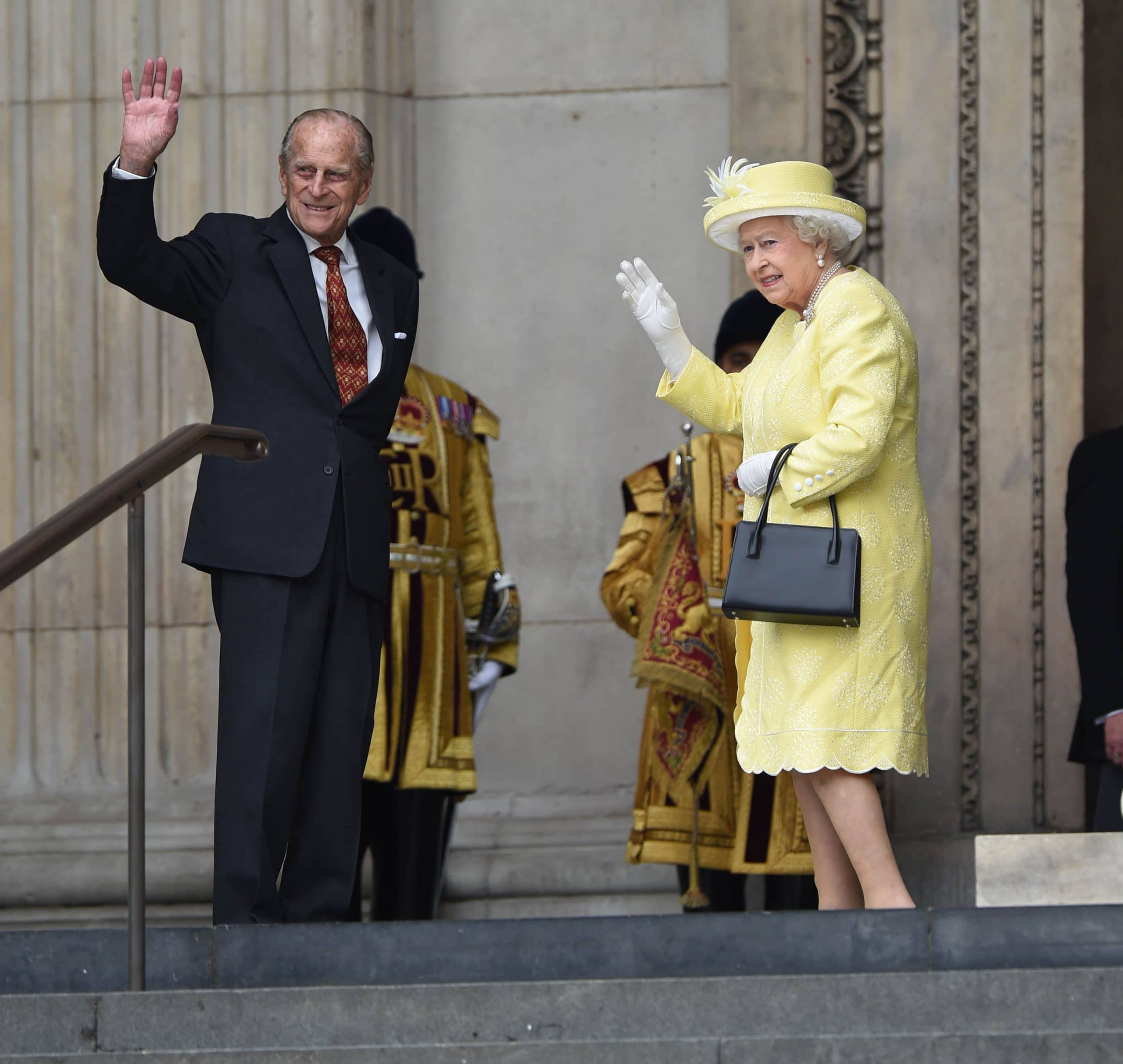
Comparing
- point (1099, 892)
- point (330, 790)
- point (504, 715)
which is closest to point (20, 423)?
point (504, 715)

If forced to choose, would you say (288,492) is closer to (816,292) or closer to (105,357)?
(816,292)

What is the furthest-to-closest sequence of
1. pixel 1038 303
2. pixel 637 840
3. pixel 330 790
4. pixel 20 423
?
1. pixel 20 423
2. pixel 1038 303
3. pixel 637 840
4. pixel 330 790

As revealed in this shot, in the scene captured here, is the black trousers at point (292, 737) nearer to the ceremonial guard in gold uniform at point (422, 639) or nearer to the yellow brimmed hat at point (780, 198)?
the yellow brimmed hat at point (780, 198)

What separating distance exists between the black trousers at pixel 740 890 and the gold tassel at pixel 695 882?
0.02 meters

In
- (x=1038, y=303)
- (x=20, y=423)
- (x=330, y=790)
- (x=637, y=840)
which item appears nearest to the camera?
(x=330, y=790)

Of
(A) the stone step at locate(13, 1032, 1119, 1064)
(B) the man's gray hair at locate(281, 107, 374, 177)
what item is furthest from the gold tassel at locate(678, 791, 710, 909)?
(A) the stone step at locate(13, 1032, 1119, 1064)

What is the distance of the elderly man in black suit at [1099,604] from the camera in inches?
250

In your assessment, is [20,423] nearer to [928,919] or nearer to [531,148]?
[531,148]

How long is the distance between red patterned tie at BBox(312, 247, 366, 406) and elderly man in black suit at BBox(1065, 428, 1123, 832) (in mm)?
2327

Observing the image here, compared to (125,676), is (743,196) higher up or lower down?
higher up

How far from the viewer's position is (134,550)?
4480 mm

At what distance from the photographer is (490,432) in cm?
693

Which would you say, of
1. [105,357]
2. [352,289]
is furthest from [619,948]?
[105,357]

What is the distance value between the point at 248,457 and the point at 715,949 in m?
1.43
